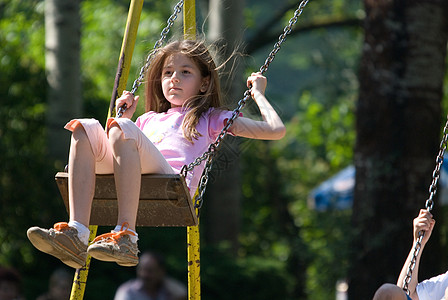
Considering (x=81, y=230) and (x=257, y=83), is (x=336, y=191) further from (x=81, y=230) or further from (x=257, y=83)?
(x=81, y=230)

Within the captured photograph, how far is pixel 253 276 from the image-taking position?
9.03 m

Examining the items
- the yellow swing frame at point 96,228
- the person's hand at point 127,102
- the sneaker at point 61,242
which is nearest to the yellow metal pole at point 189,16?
the yellow swing frame at point 96,228

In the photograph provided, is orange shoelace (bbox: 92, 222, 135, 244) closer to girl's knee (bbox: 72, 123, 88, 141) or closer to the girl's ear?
girl's knee (bbox: 72, 123, 88, 141)

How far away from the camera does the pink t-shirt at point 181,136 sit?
4.23m

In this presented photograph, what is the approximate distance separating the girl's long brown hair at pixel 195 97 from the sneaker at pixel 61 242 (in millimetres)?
769

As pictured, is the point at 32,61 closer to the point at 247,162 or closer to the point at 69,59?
the point at 69,59

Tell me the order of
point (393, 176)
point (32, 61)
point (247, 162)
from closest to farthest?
point (393, 176) → point (32, 61) → point (247, 162)

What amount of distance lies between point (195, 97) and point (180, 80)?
0.11 metres

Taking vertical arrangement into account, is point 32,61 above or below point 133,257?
above

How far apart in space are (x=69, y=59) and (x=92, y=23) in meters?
5.60

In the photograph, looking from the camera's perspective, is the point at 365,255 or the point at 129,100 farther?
the point at 365,255

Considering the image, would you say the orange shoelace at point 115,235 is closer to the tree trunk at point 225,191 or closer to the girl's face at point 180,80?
the girl's face at point 180,80

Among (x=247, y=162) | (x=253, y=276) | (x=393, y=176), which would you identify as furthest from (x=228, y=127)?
(x=247, y=162)

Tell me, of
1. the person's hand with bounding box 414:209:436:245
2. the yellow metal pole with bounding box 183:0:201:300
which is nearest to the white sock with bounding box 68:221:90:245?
the yellow metal pole with bounding box 183:0:201:300
